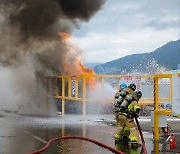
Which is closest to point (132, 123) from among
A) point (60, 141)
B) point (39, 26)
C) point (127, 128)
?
point (127, 128)

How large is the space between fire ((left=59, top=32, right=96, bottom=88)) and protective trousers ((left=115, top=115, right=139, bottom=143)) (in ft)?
36.8

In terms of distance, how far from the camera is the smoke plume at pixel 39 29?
18969 millimetres

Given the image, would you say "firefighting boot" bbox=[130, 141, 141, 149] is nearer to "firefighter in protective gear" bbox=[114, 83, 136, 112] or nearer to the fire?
"firefighter in protective gear" bbox=[114, 83, 136, 112]

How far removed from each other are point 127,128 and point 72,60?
12.2m

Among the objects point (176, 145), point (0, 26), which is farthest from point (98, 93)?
point (176, 145)

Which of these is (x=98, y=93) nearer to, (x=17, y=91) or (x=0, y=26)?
(x=0, y=26)

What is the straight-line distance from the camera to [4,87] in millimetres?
28219

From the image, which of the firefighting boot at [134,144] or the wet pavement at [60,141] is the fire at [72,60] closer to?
the wet pavement at [60,141]

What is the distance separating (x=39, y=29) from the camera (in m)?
19.9

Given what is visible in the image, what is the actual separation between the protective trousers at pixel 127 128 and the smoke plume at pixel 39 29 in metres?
9.92

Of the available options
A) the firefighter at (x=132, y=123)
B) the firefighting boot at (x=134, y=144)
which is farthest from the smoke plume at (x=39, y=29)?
the firefighting boot at (x=134, y=144)

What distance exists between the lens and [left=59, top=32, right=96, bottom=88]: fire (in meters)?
21.2

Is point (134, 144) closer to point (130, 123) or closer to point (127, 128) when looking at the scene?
point (130, 123)

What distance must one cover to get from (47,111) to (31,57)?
11.1ft
